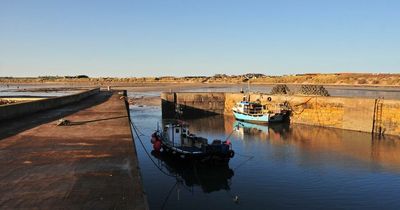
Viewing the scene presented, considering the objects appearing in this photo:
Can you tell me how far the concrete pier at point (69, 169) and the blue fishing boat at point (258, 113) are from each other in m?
30.8

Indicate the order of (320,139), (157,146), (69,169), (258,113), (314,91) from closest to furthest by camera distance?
(69,169), (157,146), (320,139), (258,113), (314,91)

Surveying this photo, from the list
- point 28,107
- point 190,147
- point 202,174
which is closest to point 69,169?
point 202,174

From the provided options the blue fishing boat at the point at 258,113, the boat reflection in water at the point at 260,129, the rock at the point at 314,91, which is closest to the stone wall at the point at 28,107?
the boat reflection in water at the point at 260,129

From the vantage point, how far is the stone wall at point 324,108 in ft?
137

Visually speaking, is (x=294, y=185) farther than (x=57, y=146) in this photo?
Yes

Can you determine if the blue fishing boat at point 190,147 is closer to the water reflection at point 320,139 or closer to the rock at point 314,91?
the water reflection at point 320,139

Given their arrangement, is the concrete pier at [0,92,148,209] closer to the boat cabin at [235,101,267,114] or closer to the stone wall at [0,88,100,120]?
the stone wall at [0,88,100,120]

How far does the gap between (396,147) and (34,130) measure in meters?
29.0

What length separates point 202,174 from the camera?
26.1m

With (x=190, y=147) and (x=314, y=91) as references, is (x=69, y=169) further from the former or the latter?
(x=314, y=91)

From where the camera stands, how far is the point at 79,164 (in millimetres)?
Answer: 15992

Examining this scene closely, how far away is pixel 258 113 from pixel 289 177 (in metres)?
31.2

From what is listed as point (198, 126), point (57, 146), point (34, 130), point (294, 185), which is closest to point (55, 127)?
point (34, 130)

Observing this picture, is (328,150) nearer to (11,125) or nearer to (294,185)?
(294,185)
